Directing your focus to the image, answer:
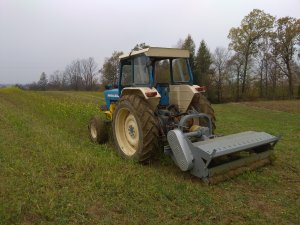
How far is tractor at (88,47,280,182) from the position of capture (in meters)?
4.84

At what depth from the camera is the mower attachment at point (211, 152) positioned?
15.4 feet

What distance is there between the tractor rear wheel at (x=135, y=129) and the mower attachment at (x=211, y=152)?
1.45 feet

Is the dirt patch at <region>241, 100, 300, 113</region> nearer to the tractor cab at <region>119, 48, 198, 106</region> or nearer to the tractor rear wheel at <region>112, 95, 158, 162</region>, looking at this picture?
the tractor cab at <region>119, 48, 198, 106</region>

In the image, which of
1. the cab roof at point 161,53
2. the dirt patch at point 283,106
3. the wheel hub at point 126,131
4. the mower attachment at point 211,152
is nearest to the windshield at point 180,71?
the cab roof at point 161,53

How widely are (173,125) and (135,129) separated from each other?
0.77 meters

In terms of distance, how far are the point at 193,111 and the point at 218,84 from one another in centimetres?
3748

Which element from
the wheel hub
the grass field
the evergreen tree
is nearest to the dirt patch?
the grass field

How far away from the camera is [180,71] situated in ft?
22.3

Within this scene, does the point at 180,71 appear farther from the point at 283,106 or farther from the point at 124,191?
the point at 283,106

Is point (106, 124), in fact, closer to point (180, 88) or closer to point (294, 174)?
point (180, 88)

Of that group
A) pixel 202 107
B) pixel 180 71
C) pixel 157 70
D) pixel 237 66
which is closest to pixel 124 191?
pixel 202 107

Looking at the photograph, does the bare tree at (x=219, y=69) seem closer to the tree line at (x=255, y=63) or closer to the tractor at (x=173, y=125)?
the tree line at (x=255, y=63)

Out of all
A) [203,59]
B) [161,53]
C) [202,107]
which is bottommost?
[202,107]

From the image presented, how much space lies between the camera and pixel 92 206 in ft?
12.9
